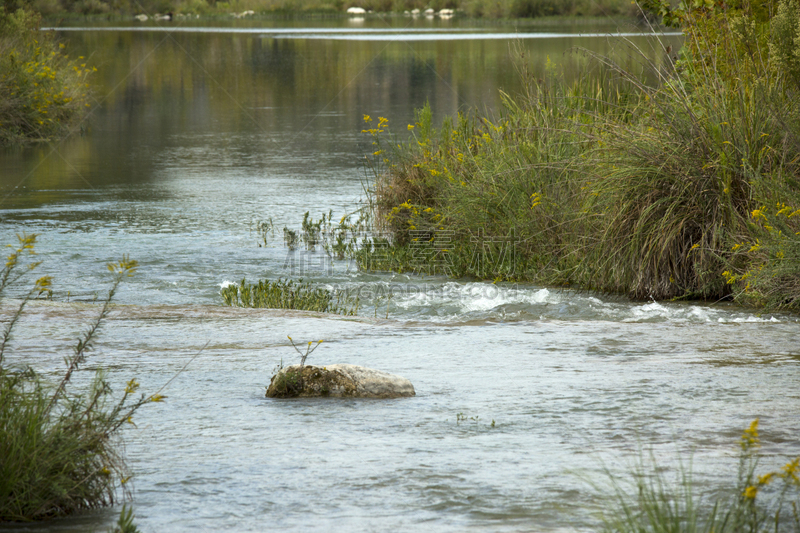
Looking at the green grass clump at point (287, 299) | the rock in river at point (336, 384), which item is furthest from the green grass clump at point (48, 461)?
the green grass clump at point (287, 299)

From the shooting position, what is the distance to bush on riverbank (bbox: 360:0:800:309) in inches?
332

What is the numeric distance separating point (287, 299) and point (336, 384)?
3.37 metres

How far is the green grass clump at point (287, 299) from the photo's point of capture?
8891 mm

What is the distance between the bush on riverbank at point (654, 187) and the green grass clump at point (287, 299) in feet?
5.81

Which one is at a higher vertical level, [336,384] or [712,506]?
[712,506]

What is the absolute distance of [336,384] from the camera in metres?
5.71

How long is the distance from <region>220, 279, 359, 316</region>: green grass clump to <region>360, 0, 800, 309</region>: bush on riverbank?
69.8 inches

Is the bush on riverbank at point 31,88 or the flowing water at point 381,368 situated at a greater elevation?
the bush on riverbank at point 31,88

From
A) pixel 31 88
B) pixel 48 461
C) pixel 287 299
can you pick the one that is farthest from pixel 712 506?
pixel 31 88

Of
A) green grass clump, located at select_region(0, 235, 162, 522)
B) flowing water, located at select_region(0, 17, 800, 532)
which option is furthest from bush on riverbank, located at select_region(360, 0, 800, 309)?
green grass clump, located at select_region(0, 235, 162, 522)

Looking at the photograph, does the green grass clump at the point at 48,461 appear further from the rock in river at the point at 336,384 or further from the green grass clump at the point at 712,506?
the green grass clump at the point at 712,506

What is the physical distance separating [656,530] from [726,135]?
20.6 ft

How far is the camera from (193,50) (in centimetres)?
5578

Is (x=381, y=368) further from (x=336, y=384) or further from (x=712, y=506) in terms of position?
(x=712, y=506)
